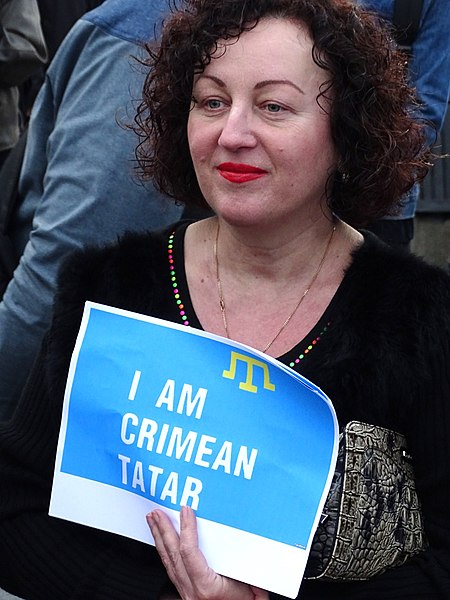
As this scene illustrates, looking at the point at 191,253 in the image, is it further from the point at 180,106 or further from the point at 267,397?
the point at 267,397

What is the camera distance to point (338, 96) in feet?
6.76

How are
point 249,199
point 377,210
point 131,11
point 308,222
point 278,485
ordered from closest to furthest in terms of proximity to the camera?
point 278,485
point 249,199
point 308,222
point 377,210
point 131,11

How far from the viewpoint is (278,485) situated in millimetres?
1871

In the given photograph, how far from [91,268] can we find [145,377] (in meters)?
0.34

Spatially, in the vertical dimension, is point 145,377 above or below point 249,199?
below

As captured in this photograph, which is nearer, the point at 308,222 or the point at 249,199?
the point at 249,199

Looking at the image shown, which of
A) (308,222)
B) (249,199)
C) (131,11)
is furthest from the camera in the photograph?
(131,11)

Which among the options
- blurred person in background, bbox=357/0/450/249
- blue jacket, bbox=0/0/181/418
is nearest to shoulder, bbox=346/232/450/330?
blue jacket, bbox=0/0/181/418

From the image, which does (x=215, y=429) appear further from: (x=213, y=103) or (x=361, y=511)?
(x=213, y=103)

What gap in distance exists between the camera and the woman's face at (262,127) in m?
1.99

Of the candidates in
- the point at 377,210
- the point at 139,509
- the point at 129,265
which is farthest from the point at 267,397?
the point at 377,210

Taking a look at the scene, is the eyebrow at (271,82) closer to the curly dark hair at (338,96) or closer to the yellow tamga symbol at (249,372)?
the curly dark hair at (338,96)

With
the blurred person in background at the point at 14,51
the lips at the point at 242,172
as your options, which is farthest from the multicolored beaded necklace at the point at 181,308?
the blurred person in background at the point at 14,51

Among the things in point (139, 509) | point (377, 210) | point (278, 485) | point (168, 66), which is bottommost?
point (139, 509)
